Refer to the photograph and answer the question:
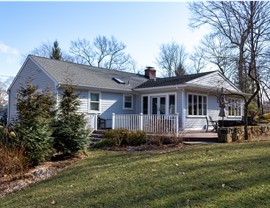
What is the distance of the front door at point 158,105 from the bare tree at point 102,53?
32.6 meters

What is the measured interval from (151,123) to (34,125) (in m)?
6.11

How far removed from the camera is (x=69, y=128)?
9.52m

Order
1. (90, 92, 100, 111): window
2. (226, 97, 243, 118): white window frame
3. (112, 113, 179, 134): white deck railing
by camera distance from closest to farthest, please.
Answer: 1. (112, 113, 179, 134): white deck railing
2. (90, 92, 100, 111): window
3. (226, 97, 243, 118): white window frame

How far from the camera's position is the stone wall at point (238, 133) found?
442 inches

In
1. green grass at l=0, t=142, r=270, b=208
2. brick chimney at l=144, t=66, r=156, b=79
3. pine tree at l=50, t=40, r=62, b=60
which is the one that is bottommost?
green grass at l=0, t=142, r=270, b=208

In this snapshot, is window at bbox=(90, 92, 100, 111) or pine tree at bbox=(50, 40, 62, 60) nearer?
window at bbox=(90, 92, 100, 111)

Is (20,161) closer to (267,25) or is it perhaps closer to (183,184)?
(183,184)

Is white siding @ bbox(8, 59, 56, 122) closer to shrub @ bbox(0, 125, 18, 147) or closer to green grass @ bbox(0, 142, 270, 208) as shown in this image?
shrub @ bbox(0, 125, 18, 147)

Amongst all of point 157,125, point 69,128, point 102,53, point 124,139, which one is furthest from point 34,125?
point 102,53

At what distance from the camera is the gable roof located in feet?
55.7

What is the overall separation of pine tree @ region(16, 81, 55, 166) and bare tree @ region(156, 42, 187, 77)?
37.3m

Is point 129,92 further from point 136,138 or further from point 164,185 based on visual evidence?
point 164,185

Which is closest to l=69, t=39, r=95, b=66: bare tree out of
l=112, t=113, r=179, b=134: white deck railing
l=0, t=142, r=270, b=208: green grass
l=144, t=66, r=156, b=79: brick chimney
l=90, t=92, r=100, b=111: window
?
l=144, t=66, r=156, b=79: brick chimney

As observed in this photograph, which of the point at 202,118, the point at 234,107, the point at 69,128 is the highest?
the point at 234,107
